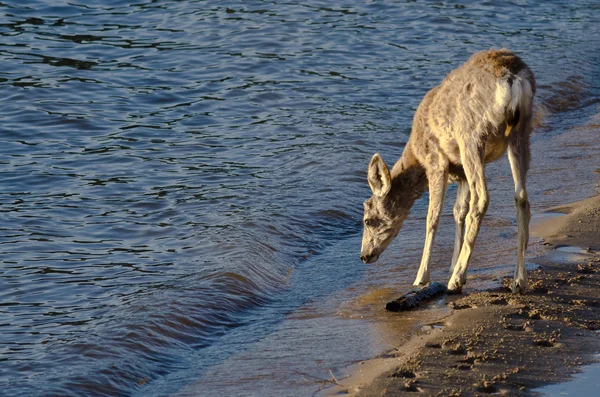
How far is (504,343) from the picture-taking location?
6.79 m

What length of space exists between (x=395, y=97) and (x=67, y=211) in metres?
6.51

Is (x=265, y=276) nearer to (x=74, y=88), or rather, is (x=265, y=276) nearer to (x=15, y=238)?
(x=15, y=238)

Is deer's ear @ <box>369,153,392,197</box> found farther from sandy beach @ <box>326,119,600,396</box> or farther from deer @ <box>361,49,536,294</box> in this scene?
sandy beach @ <box>326,119,600,396</box>

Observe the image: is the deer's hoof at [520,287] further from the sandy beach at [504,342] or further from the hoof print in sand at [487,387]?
the hoof print in sand at [487,387]

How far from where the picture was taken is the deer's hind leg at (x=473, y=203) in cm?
810

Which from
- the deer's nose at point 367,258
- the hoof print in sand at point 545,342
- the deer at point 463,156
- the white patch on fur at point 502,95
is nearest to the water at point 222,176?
the deer's nose at point 367,258

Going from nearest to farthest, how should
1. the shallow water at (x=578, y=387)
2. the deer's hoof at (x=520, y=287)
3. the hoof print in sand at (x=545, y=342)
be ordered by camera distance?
1. the shallow water at (x=578, y=387)
2. the hoof print in sand at (x=545, y=342)
3. the deer's hoof at (x=520, y=287)

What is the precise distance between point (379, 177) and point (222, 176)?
11.4ft

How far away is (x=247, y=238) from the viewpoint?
10.1m

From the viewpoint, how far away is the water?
24.7 ft

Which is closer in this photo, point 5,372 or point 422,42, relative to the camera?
point 5,372

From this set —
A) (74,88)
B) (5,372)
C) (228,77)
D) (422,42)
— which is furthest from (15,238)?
(422,42)

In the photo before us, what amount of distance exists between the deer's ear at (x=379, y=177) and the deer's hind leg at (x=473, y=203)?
92 centimetres

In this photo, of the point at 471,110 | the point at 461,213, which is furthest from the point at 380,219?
the point at 471,110
